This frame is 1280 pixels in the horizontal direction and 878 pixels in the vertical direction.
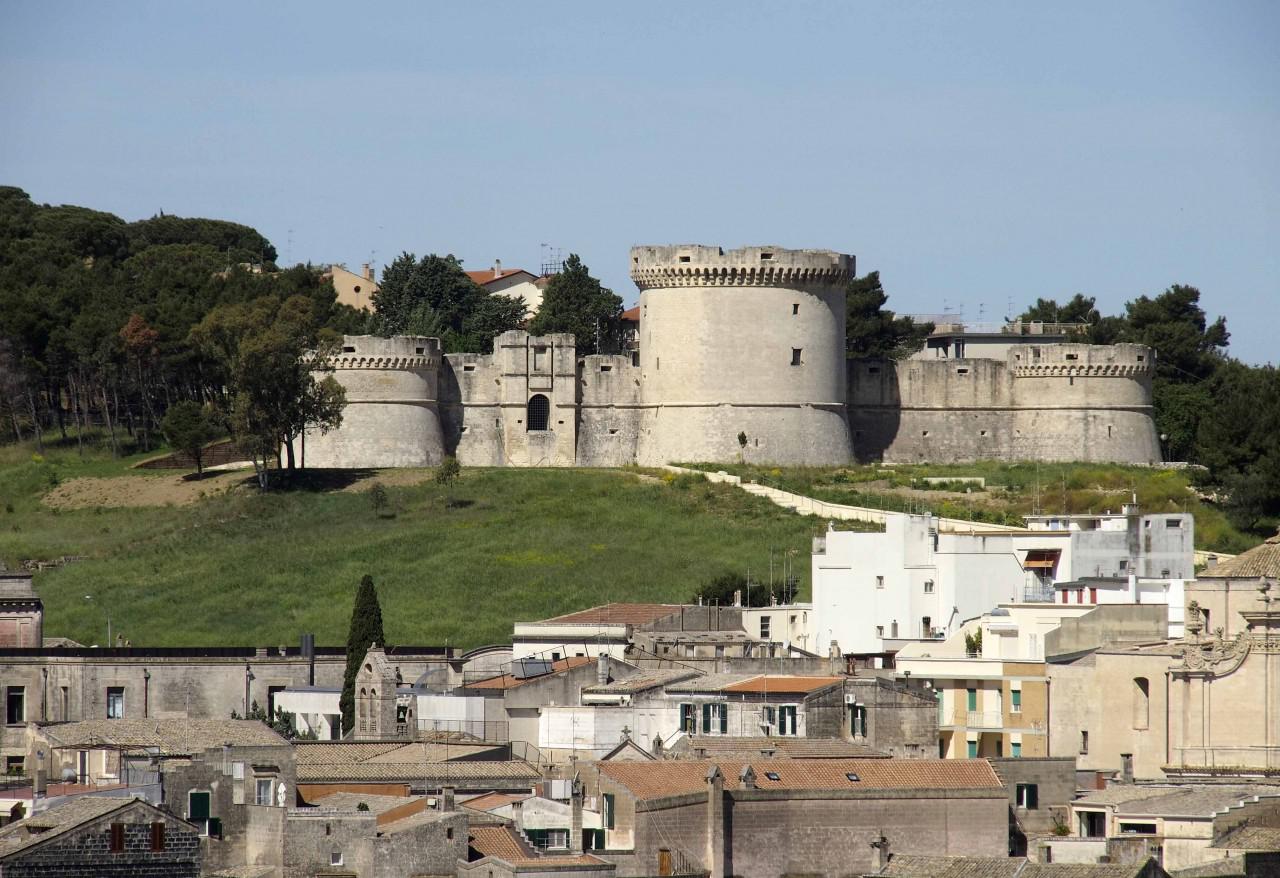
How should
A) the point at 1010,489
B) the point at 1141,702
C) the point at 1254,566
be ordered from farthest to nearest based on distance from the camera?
the point at 1010,489, the point at 1254,566, the point at 1141,702

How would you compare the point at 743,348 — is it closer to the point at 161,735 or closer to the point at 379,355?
the point at 379,355

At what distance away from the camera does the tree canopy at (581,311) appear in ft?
317

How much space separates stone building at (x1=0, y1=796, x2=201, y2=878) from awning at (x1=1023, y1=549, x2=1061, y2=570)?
25.4 metres

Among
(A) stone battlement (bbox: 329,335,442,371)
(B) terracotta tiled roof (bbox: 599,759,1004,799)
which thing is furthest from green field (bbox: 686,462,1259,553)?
(B) terracotta tiled roof (bbox: 599,759,1004,799)

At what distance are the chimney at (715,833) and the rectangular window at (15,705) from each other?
727 inches

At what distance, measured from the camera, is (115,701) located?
55.2m

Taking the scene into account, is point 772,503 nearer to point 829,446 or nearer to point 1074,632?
point 829,446

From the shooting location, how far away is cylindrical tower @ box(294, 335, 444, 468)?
84.3 metres

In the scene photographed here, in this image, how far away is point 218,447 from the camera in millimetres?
84750

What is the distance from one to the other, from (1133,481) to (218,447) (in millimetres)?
24685

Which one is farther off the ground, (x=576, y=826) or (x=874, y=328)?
(x=874, y=328)

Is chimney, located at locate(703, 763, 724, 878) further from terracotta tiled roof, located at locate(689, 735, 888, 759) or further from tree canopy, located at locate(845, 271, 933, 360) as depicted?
tree canopy, located at locate(845, 271, 933, 360)

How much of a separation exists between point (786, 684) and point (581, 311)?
5142 cm

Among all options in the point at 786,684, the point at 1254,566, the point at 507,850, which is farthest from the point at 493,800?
the point at 1254,566
